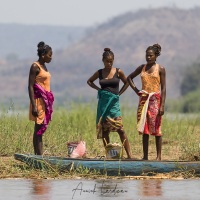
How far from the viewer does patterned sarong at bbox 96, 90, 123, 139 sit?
42.5 ft

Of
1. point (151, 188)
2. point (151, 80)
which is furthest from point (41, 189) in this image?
point (151, 80)

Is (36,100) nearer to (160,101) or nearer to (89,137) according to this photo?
(160,101)

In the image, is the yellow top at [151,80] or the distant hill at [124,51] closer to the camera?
the yellow top at [151,80]

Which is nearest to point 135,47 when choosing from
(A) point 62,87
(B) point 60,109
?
(A) point 62,87

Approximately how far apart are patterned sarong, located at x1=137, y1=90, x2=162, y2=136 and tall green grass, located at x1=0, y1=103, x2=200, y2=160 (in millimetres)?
655

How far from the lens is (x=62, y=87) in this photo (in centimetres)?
14062

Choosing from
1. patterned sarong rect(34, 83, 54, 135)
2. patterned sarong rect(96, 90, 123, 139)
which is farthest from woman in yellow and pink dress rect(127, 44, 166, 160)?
patterned sarong rect(34, 83, 54, 135)

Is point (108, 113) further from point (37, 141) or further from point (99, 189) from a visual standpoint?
point (99, 189)

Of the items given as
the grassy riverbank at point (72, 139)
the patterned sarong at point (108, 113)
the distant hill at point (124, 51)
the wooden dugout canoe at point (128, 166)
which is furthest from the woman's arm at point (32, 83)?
the distant hill at point (124, 51)

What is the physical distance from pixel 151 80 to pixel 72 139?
3.21 meters

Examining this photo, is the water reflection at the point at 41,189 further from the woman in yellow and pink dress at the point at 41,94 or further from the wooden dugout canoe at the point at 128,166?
the woman in yellow and pink dress at the point at 41,94

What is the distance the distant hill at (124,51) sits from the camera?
14119 centimetres

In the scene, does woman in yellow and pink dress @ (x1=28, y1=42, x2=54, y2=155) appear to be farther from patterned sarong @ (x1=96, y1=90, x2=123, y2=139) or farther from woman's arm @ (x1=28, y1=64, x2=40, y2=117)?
patterned sarong @ (x1=96, y1=90, x2=123, y2=139)

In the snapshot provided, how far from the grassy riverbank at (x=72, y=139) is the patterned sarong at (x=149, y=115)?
0.68 metres
